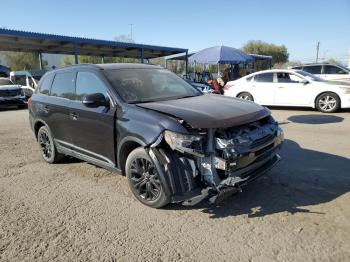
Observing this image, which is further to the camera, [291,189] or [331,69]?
[331,69]

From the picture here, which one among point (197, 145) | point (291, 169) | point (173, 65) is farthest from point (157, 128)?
point (173, 65)

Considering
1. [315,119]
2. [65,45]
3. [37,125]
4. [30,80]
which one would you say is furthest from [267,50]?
[37,125]

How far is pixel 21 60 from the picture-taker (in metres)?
56.5

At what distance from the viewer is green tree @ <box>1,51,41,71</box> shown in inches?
2221

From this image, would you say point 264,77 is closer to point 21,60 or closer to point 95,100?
point 95,100

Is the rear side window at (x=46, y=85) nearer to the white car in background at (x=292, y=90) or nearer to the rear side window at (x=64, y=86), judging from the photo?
the rear side window at (x=64, y=86)

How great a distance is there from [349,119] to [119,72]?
313 inches

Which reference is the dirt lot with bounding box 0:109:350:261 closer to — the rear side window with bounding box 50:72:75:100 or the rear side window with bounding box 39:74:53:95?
the rear side window with bounding box 50:72:75:100

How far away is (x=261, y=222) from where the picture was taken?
12.4 ft

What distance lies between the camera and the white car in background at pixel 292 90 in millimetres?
11766

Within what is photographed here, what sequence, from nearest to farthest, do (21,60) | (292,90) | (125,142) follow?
(125,142) → (292,90) → (21,60)

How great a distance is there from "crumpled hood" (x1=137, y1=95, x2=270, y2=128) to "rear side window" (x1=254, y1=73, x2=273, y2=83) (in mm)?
8917

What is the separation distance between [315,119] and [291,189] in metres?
6.60

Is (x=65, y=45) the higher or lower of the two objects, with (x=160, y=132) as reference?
higher
